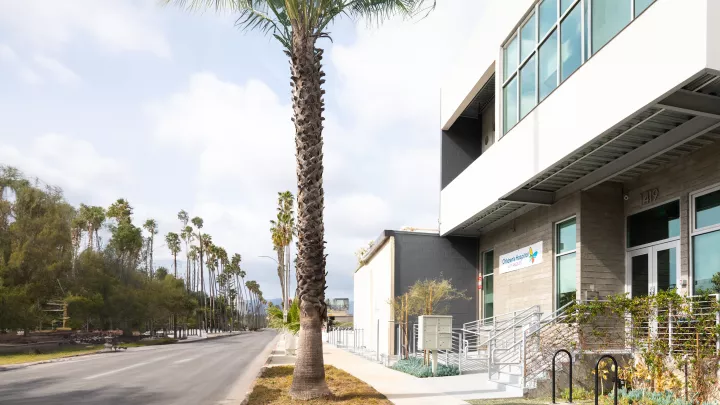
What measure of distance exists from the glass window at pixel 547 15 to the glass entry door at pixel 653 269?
575cm

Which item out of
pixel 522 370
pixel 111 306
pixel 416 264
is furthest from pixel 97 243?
pixel 522 370

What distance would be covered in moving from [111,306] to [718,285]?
47224mm

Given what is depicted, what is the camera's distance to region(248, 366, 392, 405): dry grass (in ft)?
38.6

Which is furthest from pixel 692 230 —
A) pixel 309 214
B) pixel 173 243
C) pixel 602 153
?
pixel 173 243

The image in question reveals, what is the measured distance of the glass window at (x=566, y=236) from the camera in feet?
54.5

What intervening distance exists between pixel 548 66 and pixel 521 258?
22.9 feet

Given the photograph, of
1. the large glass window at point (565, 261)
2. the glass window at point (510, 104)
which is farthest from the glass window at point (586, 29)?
the large glass window at point (565, 261)

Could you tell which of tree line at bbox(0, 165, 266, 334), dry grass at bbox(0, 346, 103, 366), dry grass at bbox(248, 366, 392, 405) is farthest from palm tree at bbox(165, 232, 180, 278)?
dry grass at bbox(248, 366, 392, 405)

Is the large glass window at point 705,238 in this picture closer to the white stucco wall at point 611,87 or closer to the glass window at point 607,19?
the white stucco wall at point 611,87

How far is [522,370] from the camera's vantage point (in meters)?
14.1

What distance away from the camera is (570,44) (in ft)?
45.9

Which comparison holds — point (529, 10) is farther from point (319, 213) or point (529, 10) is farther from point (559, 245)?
point (319, 213)

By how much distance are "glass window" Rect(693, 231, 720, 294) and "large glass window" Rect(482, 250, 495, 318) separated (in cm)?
1099

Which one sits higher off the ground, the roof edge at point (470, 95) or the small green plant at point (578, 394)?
the roof edge at point (470, 95)
